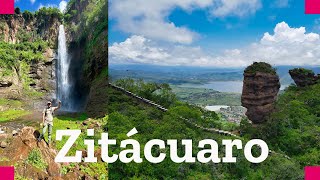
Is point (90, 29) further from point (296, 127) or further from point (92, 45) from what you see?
point (296, 127)

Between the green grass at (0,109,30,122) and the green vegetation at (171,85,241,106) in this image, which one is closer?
the green grass at (0,109,30,122)

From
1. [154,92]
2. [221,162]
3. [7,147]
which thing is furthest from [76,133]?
[154,92]

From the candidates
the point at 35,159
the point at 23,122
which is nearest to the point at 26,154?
the point at 35,159

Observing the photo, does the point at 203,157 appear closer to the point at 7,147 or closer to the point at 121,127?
the point at 121,127

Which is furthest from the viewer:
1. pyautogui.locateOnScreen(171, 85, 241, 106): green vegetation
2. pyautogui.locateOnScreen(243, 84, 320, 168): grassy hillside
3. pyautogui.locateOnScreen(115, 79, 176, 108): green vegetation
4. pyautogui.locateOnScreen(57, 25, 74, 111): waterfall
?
pyautogui.locateOnScreen(171, 85, 241, 106): green vegetation

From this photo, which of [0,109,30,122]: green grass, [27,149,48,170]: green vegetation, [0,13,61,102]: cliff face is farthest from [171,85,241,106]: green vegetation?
[27,149,48,170]: green vegetation

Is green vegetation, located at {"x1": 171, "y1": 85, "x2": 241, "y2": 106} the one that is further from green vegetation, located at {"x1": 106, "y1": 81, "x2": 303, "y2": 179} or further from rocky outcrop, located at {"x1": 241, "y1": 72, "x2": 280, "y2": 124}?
green vegetation, located at {"x1": 106, "y1": 81, "x2": 303, "y2": 179}

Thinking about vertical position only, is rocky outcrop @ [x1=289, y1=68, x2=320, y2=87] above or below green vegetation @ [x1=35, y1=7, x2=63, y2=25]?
below
